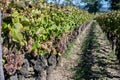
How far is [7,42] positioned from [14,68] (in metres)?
0.48

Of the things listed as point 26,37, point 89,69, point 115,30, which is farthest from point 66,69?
point 26,37

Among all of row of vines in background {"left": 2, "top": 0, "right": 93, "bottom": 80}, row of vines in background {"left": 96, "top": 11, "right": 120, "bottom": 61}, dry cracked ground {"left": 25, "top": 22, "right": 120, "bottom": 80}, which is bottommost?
dry cracked ground {"left": 25, "top": 22, "right": 120, "bottom": 80}

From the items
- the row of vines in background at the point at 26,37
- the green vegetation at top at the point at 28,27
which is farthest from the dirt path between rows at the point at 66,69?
the green vegetation at top at the point at 28,27

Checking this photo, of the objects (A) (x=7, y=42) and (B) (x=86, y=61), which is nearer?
(A) (x=7, y=42)

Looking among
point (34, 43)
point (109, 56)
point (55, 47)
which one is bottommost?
point (109, 56)

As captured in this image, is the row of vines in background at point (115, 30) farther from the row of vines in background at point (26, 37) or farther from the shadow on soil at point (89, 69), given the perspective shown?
the row of vines in background at point (26, 37)

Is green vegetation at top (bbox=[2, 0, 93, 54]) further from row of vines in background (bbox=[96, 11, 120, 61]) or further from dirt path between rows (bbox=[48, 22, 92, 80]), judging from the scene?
row of vines in background (bbox=[96, 11, 120, 61])

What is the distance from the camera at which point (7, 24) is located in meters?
4.49

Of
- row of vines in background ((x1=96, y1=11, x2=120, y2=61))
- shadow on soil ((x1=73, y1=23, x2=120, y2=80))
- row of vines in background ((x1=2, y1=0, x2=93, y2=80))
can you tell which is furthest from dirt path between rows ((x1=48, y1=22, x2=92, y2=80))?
row of vines in background ((x1=96, y1=11, x2=120, y2=61))

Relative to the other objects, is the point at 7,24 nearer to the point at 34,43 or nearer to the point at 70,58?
the point at 34,43

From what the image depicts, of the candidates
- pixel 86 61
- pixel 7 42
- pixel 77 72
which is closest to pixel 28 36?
pixel 7 42

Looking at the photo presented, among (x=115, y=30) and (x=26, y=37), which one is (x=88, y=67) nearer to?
(x=115, y=30)

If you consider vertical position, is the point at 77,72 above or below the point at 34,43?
below

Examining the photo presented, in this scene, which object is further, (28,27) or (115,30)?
(115,30)
